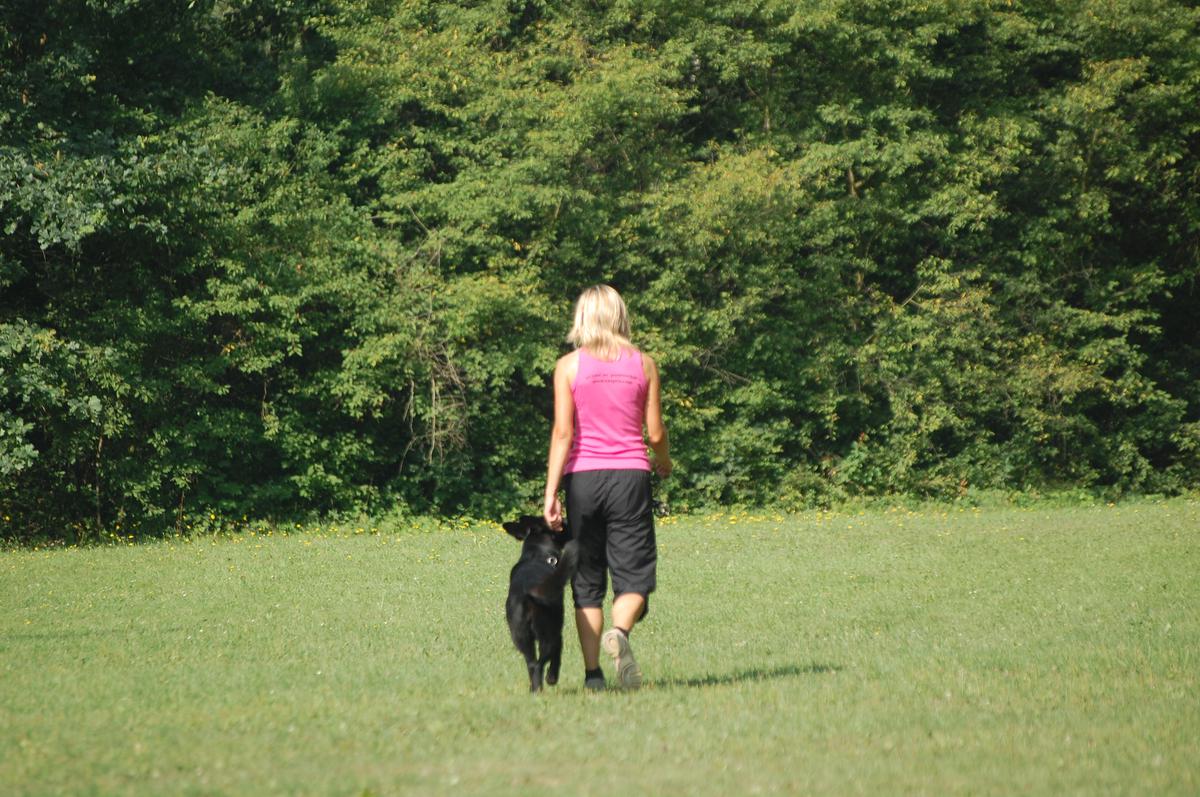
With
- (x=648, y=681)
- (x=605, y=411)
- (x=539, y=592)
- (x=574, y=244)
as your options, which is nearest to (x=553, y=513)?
(x=539, y=592)

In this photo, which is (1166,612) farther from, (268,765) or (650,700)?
A: (268,765)

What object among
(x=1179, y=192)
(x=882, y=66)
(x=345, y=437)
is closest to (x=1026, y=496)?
(x=1179, y=192)

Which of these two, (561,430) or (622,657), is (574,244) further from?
(622,657)

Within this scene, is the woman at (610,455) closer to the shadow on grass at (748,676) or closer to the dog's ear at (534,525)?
the dog's ear at (534,525)

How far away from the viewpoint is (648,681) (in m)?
7.60

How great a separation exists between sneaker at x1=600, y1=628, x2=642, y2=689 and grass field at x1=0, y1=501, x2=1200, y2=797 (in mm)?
144

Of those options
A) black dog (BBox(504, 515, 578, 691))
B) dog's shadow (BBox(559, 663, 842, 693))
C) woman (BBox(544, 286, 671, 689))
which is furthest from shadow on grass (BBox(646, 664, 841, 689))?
black dog (BBox(504, 515, 578, 691))

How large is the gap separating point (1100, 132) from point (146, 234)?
62.7 ft

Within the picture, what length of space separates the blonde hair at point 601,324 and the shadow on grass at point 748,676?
190 cm

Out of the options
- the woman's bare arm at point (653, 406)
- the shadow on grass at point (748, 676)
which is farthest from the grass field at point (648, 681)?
the woman's bare arm at point (653, 406)

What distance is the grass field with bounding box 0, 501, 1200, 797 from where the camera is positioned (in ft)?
16.6

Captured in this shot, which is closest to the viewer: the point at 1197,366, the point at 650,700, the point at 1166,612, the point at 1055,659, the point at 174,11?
the point at 650,700

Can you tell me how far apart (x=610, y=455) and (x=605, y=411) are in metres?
0.23

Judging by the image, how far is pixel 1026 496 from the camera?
90.0 feet
